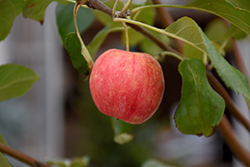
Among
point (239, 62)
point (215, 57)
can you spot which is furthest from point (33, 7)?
point (239, 62)

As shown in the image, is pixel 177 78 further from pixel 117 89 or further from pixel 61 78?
pixel 117 89

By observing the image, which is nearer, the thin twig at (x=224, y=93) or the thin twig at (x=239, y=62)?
the thin twig at (x=224, y=93)

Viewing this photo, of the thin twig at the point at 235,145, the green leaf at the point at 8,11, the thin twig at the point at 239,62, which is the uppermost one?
the green leaf at the point at 8,11

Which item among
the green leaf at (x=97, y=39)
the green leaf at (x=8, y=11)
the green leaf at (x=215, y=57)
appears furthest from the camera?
the green leaf at (x=97, y=39)

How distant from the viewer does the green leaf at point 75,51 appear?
387 millimetres

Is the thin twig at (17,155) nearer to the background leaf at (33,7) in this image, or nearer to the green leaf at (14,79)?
the green leaf at (14,79)

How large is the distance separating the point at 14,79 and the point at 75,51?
15cm

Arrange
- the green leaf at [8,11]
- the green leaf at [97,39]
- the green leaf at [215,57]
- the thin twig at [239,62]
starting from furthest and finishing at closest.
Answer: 1. the thin twig at [239,62]
2. the green leaf at [97,39]
3. the green leaf at [8,11]
4. the green leaf at [215,57]

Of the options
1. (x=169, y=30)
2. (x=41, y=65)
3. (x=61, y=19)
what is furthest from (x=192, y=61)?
(x=41, y=65)

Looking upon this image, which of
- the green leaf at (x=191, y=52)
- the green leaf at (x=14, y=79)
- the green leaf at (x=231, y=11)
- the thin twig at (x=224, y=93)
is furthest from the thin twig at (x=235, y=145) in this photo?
the green leaf at (x=14, y=79)

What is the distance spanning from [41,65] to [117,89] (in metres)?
2.75

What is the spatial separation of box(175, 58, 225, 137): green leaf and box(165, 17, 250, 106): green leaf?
0.08 metres

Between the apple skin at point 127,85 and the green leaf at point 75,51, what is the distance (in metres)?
0.03

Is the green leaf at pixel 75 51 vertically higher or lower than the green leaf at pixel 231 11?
lower
